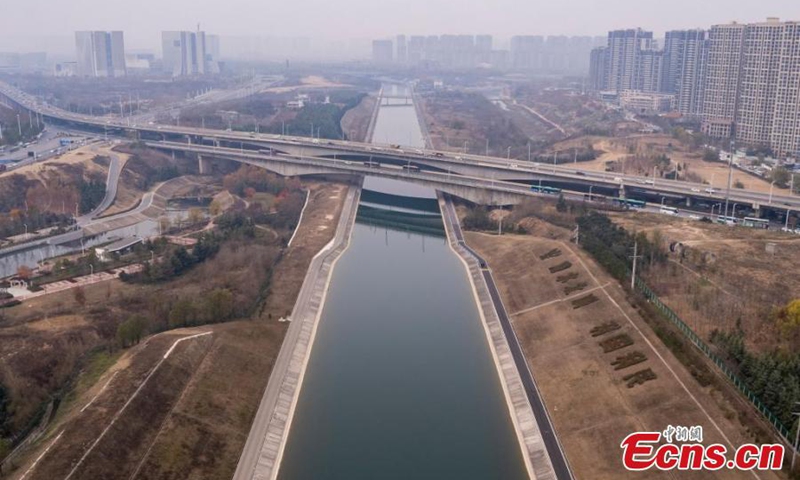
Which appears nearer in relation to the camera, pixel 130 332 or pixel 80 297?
pixel 130 332

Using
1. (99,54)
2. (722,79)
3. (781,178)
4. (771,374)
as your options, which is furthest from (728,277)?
(99,54)

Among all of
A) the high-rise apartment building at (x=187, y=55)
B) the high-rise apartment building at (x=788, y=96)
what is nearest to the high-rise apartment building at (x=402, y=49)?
the high-rise apartment building at (x=187, y=55)

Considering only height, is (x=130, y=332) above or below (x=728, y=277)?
below

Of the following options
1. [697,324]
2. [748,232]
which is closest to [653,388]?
[697,324]

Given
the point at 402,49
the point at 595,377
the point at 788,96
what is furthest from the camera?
the point at 402,49

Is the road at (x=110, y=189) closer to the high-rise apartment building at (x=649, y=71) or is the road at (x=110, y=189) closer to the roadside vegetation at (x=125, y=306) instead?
A: the roadside vegetation at (x=125, y=306)

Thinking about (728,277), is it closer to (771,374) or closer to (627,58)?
(771,374)
